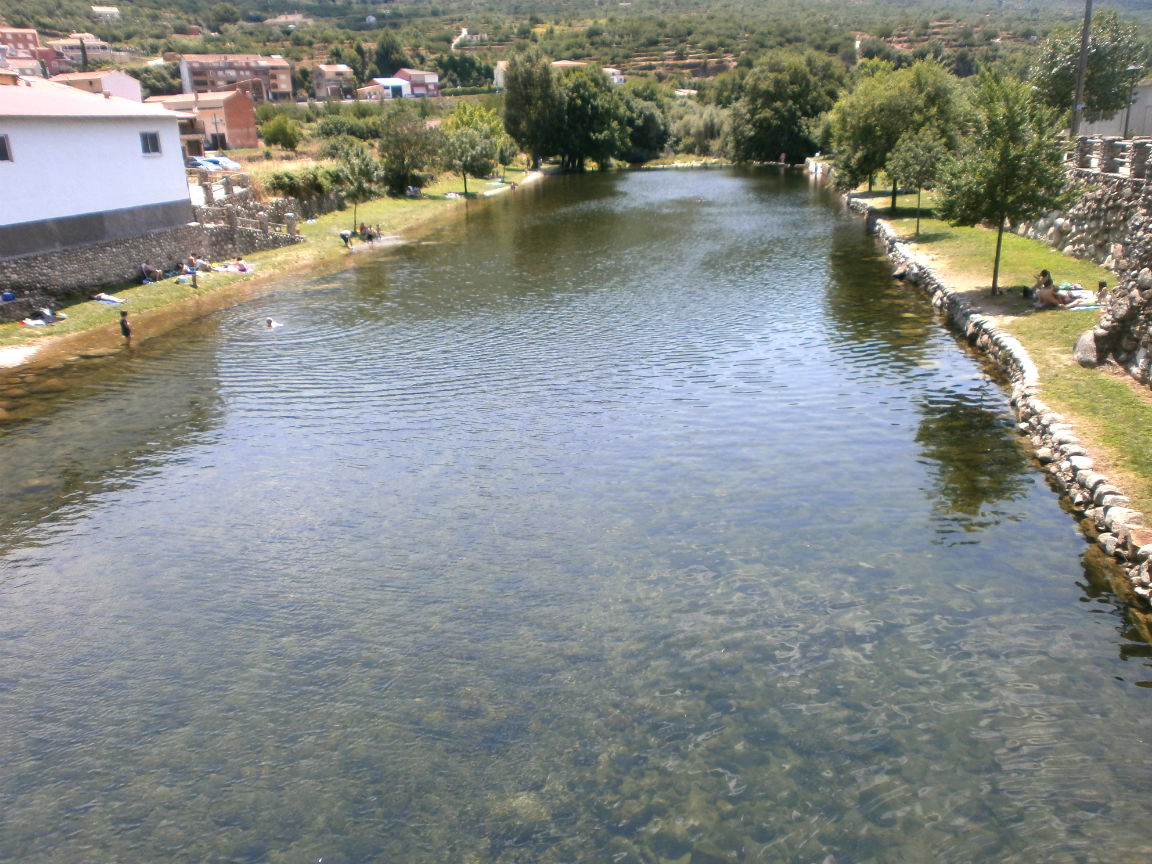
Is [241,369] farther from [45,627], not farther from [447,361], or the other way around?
[45,627]

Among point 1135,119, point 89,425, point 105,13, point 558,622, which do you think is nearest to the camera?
point 558,622

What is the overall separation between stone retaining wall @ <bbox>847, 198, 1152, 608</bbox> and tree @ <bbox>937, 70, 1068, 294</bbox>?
3268 mm

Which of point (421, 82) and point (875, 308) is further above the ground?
point (421, 82)

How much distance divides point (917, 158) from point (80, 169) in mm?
39652

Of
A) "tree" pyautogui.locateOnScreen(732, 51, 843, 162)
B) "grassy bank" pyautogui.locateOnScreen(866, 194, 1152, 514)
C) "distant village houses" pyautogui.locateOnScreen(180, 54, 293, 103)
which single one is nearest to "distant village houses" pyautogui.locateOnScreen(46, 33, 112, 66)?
"distant village houses" pyautogui.locateOnScreen(180, 54, 293, 103)

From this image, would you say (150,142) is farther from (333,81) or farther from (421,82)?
(333,81)

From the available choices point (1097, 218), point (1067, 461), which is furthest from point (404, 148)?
point (1067, 461)

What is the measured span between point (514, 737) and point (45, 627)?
8143 millimetres

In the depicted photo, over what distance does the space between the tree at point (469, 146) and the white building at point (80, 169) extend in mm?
36750

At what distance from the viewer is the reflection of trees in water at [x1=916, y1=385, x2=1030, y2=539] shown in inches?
631

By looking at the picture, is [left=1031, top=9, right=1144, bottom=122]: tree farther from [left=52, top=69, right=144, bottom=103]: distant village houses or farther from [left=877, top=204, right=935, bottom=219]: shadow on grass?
[left=52, top=69, right=144, bottom=103]: distant village houses

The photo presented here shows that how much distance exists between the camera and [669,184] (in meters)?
84.5

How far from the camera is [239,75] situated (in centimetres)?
15112

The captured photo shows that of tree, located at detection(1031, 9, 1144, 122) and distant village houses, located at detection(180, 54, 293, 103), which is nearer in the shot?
tree, located at detection(1031, 9, 1144, 122)
